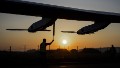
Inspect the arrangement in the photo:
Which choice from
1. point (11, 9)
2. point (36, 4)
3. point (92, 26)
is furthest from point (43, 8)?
point (92, 26)

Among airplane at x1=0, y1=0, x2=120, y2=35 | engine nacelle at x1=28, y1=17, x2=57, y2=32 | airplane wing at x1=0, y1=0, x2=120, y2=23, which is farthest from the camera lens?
engine nacelle at x1=28, y1=17, x2=57, y2=32

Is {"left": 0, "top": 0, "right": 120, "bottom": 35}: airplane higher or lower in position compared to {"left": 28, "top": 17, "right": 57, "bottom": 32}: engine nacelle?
higher

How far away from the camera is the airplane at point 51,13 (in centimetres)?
1435

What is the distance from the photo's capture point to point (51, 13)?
16125 mm

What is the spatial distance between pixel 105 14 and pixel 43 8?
459 centimetres

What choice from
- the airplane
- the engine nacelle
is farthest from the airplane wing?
the engine nacelle

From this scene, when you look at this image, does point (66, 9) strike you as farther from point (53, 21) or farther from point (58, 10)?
point (53, 21)

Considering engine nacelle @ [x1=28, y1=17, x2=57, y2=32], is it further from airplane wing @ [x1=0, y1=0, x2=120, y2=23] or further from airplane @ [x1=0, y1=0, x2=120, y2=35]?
airplane wing @ [x1=0, y1=0, x2=120, y2=23]

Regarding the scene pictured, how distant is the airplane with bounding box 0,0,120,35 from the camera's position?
565 inches

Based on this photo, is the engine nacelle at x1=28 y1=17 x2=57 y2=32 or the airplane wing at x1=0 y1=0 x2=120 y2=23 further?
the engine nacelle at x1=28 y1=17 x2=57 y2=32

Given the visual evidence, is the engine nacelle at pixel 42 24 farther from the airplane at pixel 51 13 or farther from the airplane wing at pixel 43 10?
the airplane wing at pixel 43 10

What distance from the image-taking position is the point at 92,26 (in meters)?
19.7

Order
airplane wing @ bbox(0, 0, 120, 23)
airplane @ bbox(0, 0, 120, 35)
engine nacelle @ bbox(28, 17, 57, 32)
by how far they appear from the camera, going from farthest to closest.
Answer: engine nacelle @ bbox(28, 17, 57, 32), airplane @ bbox(0, 0, 120, 35), airplane wing @ bbox(0, 0, 120, 23)

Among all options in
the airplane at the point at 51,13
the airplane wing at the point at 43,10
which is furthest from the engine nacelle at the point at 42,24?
the airplane wing at the point at 43,10
